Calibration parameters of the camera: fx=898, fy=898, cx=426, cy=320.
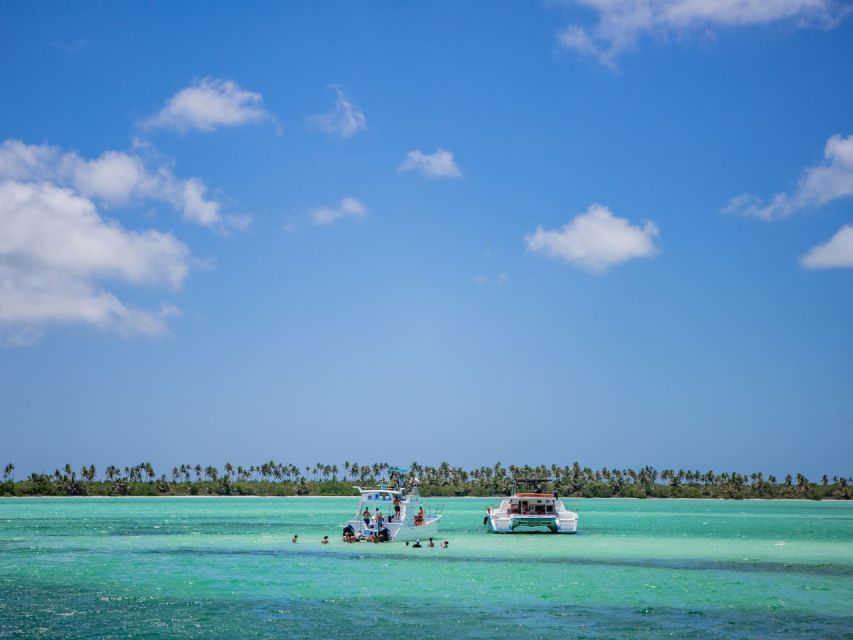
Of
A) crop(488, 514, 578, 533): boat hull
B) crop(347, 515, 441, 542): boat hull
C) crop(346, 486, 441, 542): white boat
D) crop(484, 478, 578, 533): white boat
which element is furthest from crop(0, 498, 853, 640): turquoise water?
crop(484, 478, 578, 533): white boat

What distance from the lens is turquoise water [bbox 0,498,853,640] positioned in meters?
27.8

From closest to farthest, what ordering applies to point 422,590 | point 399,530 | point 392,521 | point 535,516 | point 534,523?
point 422,590 → point 399,530 → point 392,521 → point 535,516 → point 534,523

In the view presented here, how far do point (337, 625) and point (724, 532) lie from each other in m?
65.7

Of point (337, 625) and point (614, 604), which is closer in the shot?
point (337, 625)

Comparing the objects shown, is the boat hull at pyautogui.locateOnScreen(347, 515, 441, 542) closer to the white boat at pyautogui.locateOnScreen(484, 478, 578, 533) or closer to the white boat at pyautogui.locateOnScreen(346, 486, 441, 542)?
the white boat at pyautogui.locateOnScreen(346, 486, 441, 542)

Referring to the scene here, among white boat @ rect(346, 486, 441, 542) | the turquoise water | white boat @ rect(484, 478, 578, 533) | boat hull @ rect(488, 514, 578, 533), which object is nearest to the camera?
the turquoise water

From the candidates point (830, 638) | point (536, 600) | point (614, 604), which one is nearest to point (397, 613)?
point (536, 600)

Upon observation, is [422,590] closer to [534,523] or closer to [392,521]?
[392,521]

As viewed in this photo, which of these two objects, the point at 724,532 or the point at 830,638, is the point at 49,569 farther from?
the point at 724,532

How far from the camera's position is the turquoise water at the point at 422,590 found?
27.8m

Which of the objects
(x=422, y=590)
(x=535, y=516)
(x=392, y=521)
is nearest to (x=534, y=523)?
(x=535, y=516)

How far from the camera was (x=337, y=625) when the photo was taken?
2831 cm

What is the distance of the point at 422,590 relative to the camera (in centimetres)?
3628

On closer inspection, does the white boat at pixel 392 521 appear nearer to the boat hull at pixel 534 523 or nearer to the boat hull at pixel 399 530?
the boat hull at pixel 399 530
